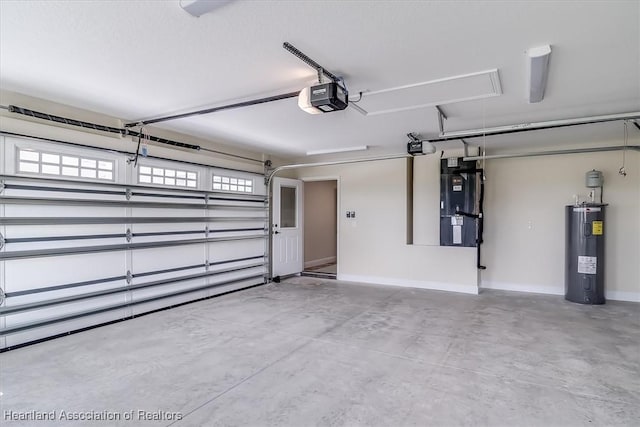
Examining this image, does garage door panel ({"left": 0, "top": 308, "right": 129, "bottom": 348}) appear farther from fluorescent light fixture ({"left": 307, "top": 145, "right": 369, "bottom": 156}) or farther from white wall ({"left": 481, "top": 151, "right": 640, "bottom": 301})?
white wall ({"left": 481, "top": 151, "right": 640, "bottom": 301})

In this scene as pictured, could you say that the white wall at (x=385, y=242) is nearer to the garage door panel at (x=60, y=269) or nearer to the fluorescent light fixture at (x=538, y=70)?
the fluorescent light fixture at (x=538, y=70)

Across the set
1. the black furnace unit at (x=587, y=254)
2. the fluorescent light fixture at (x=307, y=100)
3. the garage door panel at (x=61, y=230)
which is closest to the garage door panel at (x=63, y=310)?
the garage door panel at (x=61, y=230)

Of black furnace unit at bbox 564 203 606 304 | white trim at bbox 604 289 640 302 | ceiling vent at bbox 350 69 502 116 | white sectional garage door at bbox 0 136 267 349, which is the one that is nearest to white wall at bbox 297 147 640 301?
white trim at bbox 604 289 640 302

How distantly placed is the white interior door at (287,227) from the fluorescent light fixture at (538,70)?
14.9ft

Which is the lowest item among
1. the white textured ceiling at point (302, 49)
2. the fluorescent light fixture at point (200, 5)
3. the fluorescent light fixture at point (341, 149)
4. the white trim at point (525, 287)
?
the white trim at point (525, 287)

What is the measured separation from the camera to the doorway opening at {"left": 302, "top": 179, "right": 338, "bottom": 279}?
824 centimetres

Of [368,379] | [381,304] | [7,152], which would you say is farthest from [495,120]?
[7,152]

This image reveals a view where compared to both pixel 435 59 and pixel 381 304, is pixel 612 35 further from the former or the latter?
pixel 381 304

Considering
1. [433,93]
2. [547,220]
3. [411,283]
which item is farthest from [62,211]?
[547,220]

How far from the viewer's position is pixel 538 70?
2629mm

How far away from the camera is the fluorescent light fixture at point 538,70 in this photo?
7.82ft

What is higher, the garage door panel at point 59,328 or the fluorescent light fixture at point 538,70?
the fluorescent light fixture at point 538,70

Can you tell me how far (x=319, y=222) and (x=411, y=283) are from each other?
3.21m

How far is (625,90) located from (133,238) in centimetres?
546
